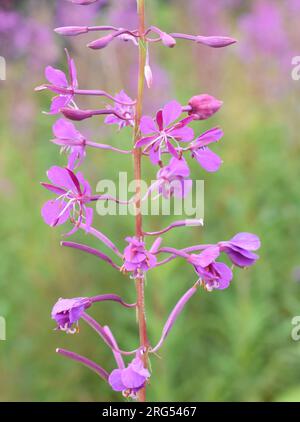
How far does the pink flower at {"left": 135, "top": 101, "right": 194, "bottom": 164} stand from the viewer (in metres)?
2.21

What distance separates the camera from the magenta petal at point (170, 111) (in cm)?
220

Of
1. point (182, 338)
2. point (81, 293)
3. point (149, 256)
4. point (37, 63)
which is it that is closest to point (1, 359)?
point (81, 293)

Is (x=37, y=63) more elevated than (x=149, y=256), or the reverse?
(x=37, y=63)

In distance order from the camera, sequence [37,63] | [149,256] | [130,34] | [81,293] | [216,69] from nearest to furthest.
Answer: [149,256]
[130,34]
[81,293]
[37,63]
[216,69]

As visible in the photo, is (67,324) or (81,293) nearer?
(67,324)

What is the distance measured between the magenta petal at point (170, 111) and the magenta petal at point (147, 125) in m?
0.05

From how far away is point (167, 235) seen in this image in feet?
16.8

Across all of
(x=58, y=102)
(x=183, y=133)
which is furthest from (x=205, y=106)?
(x=58, y=102)

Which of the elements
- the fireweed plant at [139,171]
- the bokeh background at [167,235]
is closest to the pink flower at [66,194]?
the fireweed plant at [139,171]

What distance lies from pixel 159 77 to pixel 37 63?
4.88 ft

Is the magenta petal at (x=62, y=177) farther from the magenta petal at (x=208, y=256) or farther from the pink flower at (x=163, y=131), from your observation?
the magenta petal at (x=208, y=256)

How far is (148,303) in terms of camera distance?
194 inches

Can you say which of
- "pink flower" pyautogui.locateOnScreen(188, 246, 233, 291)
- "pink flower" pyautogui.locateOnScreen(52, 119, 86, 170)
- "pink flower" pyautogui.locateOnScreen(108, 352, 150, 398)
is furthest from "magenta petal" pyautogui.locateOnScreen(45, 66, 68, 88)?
"pink flower" pyautogui.locateOnScreen(108, 352, 150, 398)
